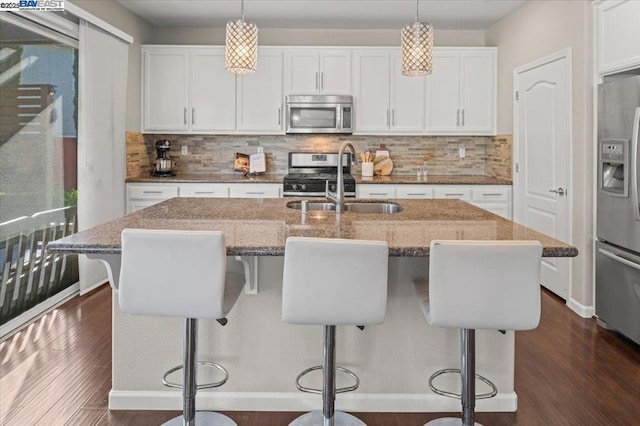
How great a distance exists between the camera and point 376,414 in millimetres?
2521

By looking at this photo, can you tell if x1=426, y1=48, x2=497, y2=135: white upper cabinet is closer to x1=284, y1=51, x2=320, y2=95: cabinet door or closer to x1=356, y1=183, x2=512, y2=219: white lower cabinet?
→ x1=356, y1=183, x2=512, y2=219: white lower cabinet

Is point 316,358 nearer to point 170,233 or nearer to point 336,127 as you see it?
point 170,233

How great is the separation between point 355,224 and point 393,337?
558mm

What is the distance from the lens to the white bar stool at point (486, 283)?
1.88m

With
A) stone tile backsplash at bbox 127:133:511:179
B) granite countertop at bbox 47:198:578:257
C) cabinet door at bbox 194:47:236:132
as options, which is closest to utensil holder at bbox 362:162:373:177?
stone tile backsplash at bbox 127:133:511:179

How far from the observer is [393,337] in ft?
8.32

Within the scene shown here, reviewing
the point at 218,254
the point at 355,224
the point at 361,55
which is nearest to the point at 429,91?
the point at 361,55

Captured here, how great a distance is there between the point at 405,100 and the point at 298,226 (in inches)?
145

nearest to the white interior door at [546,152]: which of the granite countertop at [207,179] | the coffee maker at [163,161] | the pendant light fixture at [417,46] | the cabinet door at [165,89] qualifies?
the pendant light fixture at [417,46]

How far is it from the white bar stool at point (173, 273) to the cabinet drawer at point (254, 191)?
3.56 m

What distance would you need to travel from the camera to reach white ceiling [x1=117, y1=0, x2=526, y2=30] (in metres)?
5.04

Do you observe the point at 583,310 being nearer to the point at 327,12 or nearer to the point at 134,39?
the point at 327,12

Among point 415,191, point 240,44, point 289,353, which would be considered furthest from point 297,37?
point 289,353

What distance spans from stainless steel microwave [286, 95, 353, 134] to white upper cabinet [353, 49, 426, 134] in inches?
5.6
